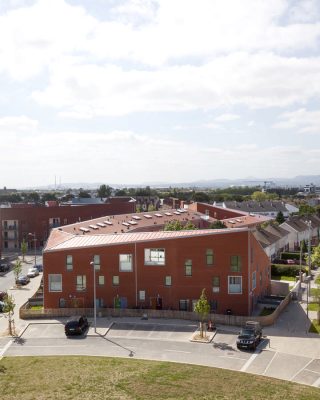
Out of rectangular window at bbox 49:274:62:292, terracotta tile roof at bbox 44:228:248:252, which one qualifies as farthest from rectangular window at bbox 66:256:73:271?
rectangular window at bbox 49:274:62:292

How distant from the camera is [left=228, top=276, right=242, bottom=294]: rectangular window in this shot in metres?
47.5

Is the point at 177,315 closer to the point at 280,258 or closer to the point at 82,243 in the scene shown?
the point at 82,243

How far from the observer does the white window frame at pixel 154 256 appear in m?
48.9

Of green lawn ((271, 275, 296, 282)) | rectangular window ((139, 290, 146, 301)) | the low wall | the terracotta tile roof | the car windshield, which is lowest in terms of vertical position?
green lawn ((271, 275, 296, 282))

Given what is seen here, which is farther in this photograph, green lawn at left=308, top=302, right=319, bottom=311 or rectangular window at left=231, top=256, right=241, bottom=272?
green lawn at left=308, top=302, right=319, bottom=311

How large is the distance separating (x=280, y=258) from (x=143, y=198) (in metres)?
115

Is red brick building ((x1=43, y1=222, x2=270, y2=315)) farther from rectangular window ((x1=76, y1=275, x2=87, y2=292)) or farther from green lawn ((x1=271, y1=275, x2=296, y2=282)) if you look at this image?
green lawn ((x1=271, y1=275, x2=296, y2=282))

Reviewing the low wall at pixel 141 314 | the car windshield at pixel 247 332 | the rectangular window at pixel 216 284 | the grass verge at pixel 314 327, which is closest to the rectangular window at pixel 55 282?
the low wall at pixel 141 314

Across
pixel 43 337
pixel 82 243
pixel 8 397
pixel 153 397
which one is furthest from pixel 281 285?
pixel 8 397

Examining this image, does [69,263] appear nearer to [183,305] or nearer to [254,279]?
[183,305]

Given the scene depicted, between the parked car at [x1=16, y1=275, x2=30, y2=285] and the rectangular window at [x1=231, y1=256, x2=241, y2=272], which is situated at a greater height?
the rectangular window at [x1=231, y1=256, x2=241, y2=272]

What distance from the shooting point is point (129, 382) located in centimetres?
3014

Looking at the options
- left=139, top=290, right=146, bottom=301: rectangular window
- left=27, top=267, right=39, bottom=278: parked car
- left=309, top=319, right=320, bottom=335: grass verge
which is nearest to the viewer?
left=309, top=319, right=320, bottom=335: grass verge

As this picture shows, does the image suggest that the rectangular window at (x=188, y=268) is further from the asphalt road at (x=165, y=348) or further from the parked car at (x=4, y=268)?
the parked car at (x=4, y=268)
